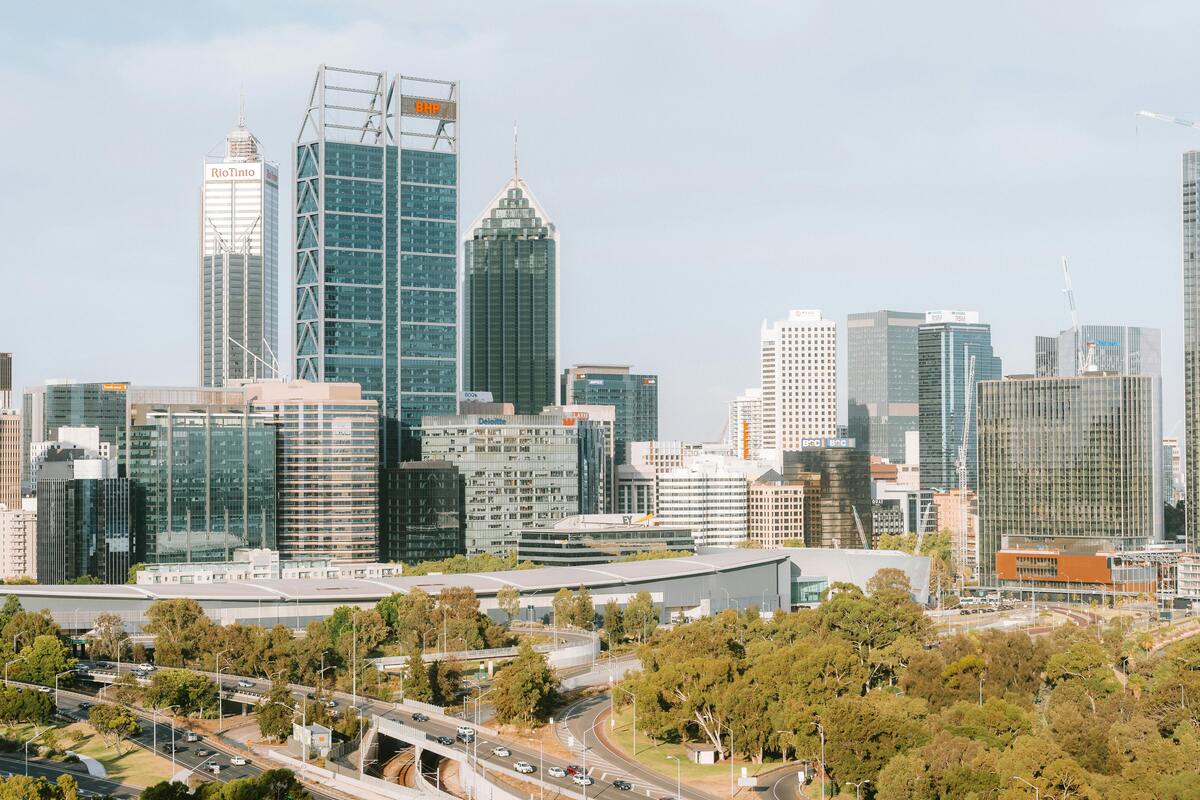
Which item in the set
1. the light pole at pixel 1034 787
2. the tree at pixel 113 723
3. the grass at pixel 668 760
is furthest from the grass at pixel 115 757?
the light pole at pixel 1034 787

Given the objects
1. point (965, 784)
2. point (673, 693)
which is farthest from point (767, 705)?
point (965, 784)

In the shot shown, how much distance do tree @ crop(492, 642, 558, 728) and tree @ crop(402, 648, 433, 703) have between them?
9271 millimetres

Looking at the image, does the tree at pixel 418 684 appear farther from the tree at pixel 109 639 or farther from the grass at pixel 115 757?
the tree at pixel 109 639

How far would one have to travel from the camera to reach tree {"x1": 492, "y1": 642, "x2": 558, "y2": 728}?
14925 cm

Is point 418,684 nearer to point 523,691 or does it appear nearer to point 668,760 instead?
point 523,691

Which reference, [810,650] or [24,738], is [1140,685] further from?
[24,738]

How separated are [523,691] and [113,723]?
37.5m

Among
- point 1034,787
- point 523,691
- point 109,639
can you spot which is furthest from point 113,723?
point 1034,787

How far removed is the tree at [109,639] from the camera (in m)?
179

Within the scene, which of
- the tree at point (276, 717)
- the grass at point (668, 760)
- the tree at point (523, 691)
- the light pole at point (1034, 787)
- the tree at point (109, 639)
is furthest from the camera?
the tree at point (109, 639)

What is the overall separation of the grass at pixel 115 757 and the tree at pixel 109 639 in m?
29.5

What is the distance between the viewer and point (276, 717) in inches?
5630

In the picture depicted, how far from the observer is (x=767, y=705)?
142 m

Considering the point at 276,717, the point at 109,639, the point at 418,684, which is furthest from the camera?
the point at 109,639
